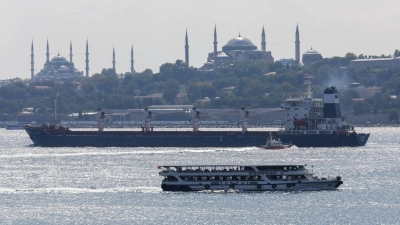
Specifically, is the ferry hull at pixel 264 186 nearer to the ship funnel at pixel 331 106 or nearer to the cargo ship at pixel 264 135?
the cargo ship at pixel 264 135

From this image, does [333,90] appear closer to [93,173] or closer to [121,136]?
[121,136]

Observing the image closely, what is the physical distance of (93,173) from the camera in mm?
117875

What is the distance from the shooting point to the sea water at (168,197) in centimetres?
8675

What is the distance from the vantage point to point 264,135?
6225 inches

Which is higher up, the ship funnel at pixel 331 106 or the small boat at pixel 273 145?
the ship funnel at pixel 331 106

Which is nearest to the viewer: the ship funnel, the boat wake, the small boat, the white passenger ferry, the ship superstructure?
the white passenger ferry

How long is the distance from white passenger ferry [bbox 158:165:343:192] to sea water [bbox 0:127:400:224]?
3.23ft

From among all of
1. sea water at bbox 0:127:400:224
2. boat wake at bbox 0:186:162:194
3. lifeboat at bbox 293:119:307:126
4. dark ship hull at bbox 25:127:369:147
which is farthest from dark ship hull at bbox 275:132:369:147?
boat wake at bbox 0:186:162:194

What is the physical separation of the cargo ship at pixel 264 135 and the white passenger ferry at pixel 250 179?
5648 centimetres

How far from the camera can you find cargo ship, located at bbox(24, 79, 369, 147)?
155 meters

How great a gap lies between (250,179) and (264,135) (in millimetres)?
60121

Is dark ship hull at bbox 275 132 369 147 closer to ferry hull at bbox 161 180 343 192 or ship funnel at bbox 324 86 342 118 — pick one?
ship funnel at bbox 324 86 342 118

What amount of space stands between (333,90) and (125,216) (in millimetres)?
74508

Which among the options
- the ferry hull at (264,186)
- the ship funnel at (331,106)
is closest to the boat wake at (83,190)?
the ferry hull at (264,186)
